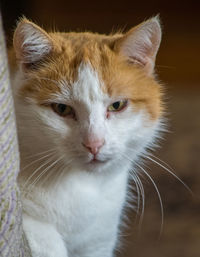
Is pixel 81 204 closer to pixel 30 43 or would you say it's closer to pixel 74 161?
pixel 74 161

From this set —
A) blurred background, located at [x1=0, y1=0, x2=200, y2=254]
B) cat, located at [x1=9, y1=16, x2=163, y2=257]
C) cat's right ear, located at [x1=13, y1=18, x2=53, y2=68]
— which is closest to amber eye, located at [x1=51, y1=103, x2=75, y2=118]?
cat, located at [x1=9, y1=16, x2=163, y2=257]

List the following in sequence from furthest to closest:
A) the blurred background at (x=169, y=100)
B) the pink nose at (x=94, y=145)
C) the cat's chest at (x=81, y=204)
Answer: the blurred background at (x=169, y=100), the cat's chest at (x=81, y=204), the pink nose at (x=94, y=145)

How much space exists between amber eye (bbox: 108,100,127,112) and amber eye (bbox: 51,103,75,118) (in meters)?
0.09

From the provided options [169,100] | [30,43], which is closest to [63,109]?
[30,43]

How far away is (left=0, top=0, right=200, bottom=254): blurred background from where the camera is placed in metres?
2.03

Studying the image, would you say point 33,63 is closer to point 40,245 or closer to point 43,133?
point 43,133

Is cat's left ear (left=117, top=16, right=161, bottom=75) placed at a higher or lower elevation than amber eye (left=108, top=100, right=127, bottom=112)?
higher

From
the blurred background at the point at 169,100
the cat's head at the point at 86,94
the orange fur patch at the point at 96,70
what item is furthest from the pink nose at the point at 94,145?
the blurred background at the point at 169,100

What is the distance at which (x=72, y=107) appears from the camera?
1.14m

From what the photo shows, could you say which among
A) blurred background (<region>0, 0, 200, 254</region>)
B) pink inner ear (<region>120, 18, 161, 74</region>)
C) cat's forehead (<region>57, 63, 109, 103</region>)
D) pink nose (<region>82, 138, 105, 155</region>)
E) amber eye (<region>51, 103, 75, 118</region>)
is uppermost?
pink inner ear (<region>120, 18, 161, 74</region>)

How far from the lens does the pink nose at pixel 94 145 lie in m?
1.09

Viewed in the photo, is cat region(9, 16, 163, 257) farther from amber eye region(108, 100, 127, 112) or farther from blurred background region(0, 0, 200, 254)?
blurred background region(0, 0, 200, 254)

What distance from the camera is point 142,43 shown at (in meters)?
1.20

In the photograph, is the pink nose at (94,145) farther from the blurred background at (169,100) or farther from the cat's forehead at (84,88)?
the blurred background at (169,100)
